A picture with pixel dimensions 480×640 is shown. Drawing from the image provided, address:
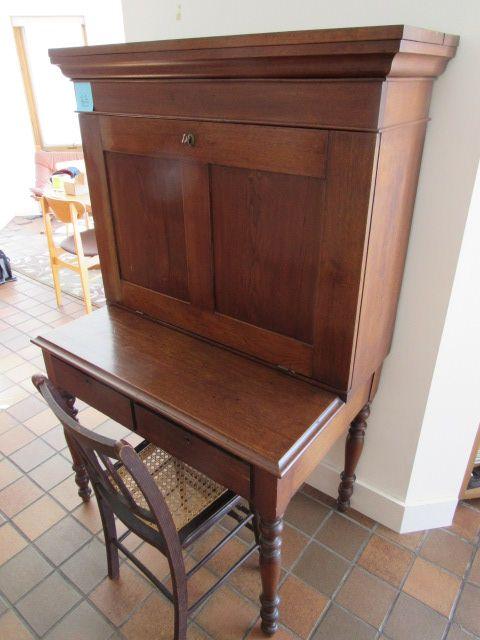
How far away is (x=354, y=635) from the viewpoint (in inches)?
55.2

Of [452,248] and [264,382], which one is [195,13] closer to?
[452,248]

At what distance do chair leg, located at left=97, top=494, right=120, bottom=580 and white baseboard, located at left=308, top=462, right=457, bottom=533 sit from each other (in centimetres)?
86

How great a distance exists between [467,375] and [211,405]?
2.74 ft

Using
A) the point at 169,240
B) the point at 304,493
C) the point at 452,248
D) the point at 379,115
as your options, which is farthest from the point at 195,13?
the point at 304,493

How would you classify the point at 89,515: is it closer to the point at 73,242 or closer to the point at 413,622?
the point at 413,622

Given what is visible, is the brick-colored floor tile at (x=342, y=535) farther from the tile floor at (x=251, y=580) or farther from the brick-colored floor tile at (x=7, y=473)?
the brick-colored floor tile at (x=7, y=473)

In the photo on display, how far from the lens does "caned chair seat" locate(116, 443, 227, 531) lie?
1.32 metres

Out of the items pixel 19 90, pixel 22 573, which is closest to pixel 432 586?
pixel 22 573

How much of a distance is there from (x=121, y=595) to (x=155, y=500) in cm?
73

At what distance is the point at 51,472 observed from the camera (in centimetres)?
202

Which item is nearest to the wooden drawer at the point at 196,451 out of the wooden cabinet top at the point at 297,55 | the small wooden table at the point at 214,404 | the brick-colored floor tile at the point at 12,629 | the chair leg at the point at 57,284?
the small wooden table at the point at 214,404

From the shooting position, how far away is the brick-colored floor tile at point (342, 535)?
5.49ft

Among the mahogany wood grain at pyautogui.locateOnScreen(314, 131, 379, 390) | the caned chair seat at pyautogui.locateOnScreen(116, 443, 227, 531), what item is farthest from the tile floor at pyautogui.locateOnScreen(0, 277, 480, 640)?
the mahogany wood grain at pyautogui.locateOnScreen(314, 131, 379, 390)

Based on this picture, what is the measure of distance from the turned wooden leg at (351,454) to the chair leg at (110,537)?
826 mm
